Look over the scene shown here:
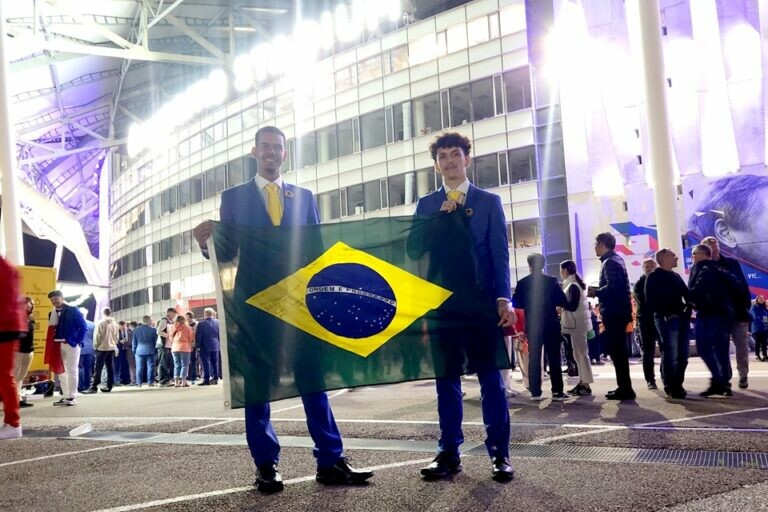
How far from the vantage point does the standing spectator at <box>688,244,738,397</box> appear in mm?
8602

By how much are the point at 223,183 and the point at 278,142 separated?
4256 cm

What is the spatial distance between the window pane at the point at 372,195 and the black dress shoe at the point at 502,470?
32660 mm

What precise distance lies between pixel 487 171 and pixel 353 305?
29.5 meters

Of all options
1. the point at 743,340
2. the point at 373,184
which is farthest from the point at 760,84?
the point at 743,340

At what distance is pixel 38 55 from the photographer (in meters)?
41.6

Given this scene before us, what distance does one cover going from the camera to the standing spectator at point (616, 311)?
869cm

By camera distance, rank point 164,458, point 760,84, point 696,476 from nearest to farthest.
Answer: point 696,476, point 164,458, point 760,84

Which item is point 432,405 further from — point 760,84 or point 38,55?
point 38,55

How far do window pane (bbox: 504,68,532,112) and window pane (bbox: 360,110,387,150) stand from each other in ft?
24.3

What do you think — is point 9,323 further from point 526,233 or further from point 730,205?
point 526,233

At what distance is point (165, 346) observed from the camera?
19.6 metres

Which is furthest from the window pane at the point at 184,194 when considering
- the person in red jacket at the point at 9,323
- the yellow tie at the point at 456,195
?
the yellow tie at the point at 456,195

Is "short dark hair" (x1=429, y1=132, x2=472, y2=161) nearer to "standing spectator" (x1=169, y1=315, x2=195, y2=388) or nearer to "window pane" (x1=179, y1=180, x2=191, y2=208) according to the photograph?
"standing spectator" (x1=169, y1=315, x2=195, y2=388)

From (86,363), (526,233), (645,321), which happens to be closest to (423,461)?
(645,321)
